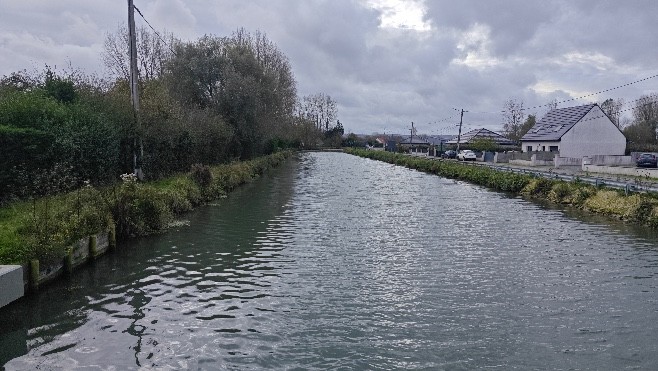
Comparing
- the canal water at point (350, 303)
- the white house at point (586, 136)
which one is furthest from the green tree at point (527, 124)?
the canal water at point (350, 303)

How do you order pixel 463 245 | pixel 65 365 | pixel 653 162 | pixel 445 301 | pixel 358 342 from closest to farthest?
pixel 65 365 < pixel 358 342 < pixel 445 301 < pixel 463 245 < pixel 653 162

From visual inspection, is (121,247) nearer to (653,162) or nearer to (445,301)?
(445,301)

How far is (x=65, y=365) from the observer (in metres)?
6.75

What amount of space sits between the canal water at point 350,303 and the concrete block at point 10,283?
33cm

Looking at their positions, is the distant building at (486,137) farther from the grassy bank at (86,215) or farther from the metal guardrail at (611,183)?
the grassy bank at (86,215)

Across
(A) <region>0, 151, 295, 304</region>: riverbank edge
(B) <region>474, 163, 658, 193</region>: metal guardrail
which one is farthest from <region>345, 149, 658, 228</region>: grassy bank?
(A) <region>0, 151, 295, 304</region>: riverbank edge

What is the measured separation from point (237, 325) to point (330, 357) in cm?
191

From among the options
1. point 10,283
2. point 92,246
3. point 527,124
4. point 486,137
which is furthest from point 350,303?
point 527,124

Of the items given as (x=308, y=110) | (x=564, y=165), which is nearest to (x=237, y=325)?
(x=564, y=165)

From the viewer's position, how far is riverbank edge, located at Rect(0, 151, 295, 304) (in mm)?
9797

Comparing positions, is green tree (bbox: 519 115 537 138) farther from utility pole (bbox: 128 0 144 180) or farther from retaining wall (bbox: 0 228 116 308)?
retaining wall (bbox: 0 228 116 308)

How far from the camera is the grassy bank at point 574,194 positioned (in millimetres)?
18984

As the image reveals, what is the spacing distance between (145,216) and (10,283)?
6.70 m

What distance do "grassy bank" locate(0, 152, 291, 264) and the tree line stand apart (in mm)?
1216
